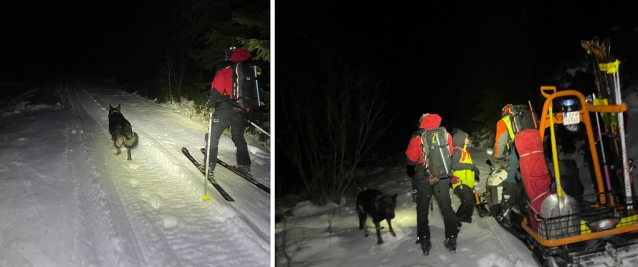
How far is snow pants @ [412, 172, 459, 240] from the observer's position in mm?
2600

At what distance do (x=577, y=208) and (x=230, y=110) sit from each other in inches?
84.7

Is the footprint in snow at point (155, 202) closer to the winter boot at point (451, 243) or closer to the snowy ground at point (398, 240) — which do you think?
the snowy ground at point (398, 240)

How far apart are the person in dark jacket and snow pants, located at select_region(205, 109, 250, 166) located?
111 centimetres

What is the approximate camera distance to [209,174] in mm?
2609

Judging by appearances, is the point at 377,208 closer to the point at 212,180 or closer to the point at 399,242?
the point at 399,242

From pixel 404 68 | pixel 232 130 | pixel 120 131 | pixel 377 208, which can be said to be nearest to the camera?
pixel 120 131

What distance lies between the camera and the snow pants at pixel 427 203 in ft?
8.53

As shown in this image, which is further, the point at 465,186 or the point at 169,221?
the point at 465,186

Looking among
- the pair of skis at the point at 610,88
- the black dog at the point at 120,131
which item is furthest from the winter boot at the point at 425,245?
the black dog at the point at 120,131

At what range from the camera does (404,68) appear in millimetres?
4754

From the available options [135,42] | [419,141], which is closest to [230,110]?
[135,42]

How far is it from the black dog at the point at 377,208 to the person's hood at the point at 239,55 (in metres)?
1.42

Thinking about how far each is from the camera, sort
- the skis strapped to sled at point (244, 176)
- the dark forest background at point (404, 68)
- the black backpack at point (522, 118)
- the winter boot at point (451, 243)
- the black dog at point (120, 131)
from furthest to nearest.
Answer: the dark forest background at point (404, 68), the skis strapped to sled at point (244, 176), the winter boot at point (451, 243), the black backpack at point (522, 118), the black dog at point (120, 131)

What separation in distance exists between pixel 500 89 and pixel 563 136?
42.0 inches
